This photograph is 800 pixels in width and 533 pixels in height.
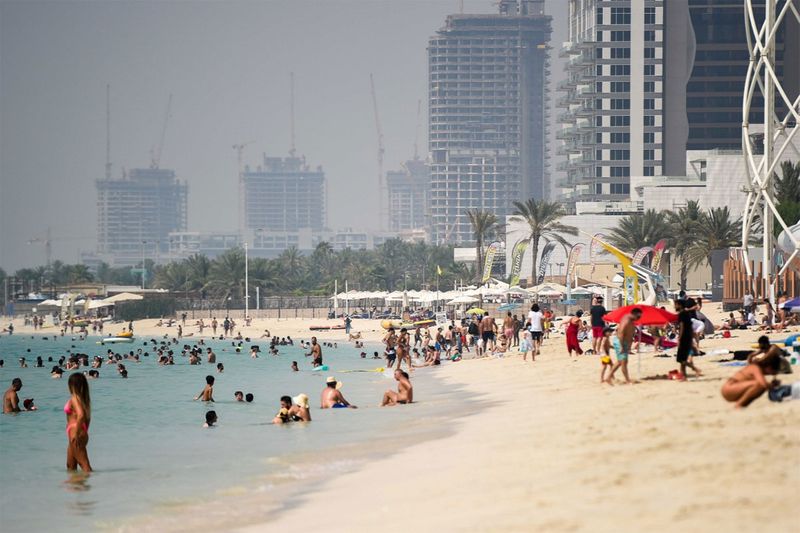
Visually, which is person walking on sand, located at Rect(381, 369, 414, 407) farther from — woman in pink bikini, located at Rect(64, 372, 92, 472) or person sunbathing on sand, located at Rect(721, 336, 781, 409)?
person sunbathing on sand, located at Rect(721, 336, 781, 409)

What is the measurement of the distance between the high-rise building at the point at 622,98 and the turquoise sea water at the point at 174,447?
4370 inches

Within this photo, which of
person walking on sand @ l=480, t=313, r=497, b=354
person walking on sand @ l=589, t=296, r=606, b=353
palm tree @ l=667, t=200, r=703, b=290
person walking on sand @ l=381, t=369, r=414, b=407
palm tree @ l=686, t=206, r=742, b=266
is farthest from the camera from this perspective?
palm tree @ l=667, t=200, r=703, b=290

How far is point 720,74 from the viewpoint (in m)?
145

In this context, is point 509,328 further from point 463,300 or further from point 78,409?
point 463,300

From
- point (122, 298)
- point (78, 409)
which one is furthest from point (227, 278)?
point (78, 409)

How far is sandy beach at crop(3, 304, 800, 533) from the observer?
10266mm

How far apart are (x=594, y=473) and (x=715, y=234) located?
65.8m

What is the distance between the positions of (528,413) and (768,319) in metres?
17.4

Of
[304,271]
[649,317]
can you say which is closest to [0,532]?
[649,317]

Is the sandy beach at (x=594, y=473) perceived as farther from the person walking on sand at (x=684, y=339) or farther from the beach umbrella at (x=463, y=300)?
the beach umbrella at (x=463, y=300)

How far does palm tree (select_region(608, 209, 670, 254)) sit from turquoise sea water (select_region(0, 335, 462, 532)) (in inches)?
2215

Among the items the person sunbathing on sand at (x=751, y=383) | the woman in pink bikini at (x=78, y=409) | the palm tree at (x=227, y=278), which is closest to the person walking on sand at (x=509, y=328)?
the person sunbathing on sand at (x=751, y=383)

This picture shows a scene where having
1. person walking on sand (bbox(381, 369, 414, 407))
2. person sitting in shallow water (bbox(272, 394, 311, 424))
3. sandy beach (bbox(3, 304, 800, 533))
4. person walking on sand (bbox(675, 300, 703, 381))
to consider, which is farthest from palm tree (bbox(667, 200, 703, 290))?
sandy beach (bbox(3, 304, 800, 533))

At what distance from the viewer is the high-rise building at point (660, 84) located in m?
144
